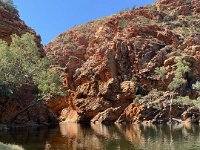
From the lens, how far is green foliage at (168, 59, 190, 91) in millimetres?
101312

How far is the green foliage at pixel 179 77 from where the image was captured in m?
101

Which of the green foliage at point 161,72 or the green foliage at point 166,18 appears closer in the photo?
the green foliage at point 161,72

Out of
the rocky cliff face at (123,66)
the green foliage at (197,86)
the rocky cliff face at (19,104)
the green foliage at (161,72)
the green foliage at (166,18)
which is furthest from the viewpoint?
the green foliage at (166,18)

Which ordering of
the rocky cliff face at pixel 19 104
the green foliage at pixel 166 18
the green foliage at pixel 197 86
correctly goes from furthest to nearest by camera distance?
the green foliage at pixel 166 18, the green foliage at pixel 197 86, the rocky cliff face at pixel 19 104

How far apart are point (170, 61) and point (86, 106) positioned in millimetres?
27910

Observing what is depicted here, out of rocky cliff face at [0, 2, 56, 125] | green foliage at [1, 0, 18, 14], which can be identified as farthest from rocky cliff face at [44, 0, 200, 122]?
green foliage at [1, 0, 18, 14]

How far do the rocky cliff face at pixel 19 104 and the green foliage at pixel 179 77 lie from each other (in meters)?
34.0

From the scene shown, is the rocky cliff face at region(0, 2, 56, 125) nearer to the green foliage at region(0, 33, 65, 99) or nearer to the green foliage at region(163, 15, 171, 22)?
the green foliage at region(0, 33, 65, 99)

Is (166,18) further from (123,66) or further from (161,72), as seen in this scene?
A: (161,72)

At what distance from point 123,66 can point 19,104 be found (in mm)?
44467

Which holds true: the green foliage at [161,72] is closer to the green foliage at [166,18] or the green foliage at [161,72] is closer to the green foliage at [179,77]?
the green foliage at [179,77]

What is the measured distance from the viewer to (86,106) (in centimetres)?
10644

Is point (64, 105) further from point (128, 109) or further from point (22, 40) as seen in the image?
point (22, 40)

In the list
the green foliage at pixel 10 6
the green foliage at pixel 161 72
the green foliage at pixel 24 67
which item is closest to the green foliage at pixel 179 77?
the green foliage at pixel 161 72
